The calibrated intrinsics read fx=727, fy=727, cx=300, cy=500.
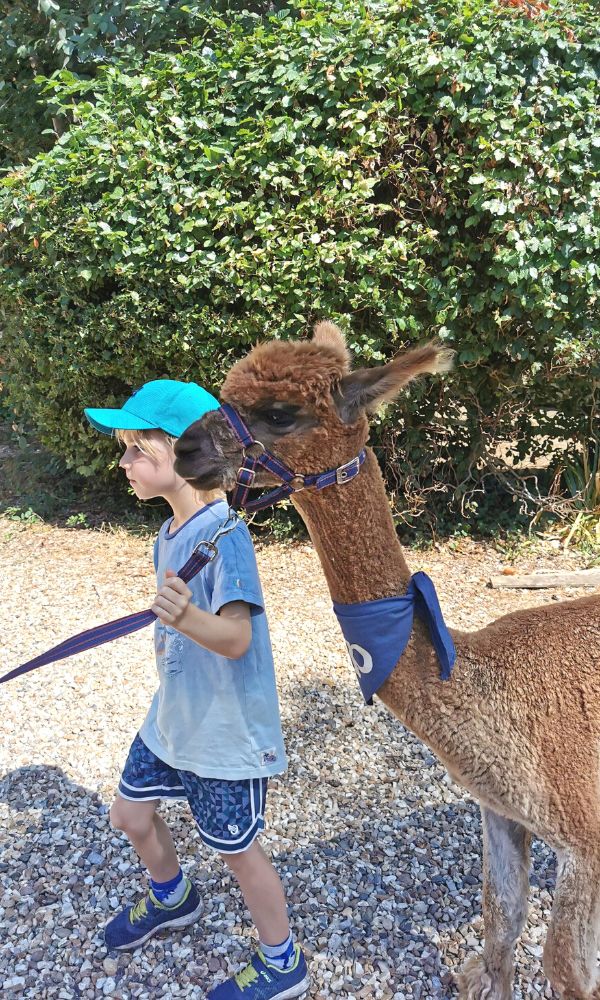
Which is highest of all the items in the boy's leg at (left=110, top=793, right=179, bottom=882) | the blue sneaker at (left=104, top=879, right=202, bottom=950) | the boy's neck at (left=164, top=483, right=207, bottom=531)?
the boy's neck at (left=164, top=483, right=207, bottom=531)

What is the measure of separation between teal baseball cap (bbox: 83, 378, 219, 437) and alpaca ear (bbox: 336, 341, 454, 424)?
1.50ft

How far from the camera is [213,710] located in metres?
1.93

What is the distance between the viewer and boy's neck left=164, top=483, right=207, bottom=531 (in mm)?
2070

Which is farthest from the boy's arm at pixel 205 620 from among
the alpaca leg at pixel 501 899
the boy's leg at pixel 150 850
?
the alpaca leg at pixel 501 899

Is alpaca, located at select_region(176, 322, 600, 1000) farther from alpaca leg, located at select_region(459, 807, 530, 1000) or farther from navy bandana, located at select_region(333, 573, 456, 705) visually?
alpaca leg, located at select_region(459, 807, 530, 1000)

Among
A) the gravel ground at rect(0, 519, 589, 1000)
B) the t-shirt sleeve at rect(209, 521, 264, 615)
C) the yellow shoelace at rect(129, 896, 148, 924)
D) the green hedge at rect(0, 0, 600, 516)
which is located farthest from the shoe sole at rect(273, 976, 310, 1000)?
Answer: the green hedge at rect(0, 0, 600, 516)

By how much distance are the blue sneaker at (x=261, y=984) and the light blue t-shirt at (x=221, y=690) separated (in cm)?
64

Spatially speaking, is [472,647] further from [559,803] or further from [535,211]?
[535,211]

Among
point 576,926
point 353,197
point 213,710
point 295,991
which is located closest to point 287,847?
point 295,991

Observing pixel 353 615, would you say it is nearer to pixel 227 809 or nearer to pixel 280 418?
pixel 280 418

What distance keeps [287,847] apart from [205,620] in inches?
61.1

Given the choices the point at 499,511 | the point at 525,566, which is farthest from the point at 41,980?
the point at 499,511

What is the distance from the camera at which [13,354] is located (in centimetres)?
643

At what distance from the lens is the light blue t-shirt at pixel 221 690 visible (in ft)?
6.22
